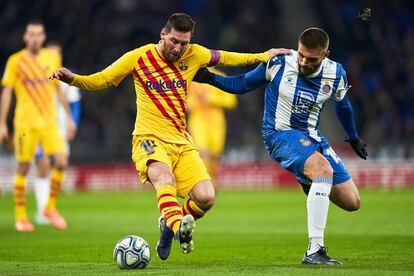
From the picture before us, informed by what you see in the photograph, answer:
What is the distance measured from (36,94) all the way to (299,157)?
242 inches

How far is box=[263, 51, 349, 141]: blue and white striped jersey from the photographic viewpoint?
28.1ft

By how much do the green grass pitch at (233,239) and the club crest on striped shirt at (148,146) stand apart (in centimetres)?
102

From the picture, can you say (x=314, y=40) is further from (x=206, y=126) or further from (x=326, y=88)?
(x=206, y=126)

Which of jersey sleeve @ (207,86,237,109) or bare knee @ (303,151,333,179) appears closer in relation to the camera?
bare knee @ (303,151,333,179)

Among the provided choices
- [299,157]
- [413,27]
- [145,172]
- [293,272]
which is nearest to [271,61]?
[299,157]

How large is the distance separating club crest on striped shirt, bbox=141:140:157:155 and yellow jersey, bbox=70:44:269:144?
0.09m

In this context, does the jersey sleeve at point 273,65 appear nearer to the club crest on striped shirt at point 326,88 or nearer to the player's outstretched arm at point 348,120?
the club crest on striped shirt at point 326,88

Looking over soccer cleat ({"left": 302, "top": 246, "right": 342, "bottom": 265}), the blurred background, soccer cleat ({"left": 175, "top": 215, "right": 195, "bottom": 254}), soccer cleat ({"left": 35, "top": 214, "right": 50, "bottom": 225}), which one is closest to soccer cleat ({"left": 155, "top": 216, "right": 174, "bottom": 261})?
soccer cleat ({"left": 175, "top": 215, "right": 195, "bottom": 254})

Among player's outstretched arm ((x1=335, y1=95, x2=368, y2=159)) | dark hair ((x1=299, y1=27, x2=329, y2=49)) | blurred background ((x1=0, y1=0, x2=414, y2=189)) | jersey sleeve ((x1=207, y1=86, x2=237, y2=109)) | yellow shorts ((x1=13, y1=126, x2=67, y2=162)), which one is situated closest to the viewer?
dark hair ((x1=299, y1=27, x2=329, y2=49))

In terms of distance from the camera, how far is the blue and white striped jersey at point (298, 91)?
28.1 ft

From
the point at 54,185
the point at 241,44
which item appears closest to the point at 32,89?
the point at 54,185

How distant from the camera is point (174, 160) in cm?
859

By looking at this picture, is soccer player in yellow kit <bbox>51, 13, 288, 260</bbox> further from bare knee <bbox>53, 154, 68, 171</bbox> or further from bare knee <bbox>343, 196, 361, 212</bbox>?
bare knee <bbox>53, 154, 68, 171</bbox>

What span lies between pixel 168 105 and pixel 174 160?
1.66ft
